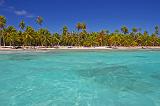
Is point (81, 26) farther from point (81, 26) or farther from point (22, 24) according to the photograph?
point (22, 24)

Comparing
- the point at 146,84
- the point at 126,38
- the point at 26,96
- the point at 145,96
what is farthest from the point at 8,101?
the point at 126,38

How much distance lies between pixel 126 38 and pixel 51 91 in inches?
3504

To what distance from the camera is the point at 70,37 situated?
303 ft

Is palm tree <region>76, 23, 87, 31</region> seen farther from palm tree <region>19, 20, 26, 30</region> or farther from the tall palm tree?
palm tree <region>19, 20, 26, 30</region>

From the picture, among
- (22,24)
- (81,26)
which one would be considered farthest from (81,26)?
(22,24)

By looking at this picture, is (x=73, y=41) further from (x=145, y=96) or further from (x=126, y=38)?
(x=145, y=96)

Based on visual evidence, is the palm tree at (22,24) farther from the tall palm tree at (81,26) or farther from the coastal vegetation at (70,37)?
the tall palm tree at (81,26)

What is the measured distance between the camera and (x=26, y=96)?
520 inches

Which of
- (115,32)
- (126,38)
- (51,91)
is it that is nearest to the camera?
(51,91)

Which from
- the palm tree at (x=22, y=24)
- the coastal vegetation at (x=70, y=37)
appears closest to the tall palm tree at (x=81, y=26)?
the coastal vegetation at (x=70, y=37)

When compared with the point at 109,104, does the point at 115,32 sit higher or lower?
higher

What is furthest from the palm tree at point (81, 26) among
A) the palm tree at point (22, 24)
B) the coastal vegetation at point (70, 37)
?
the palm tree at point (22, 24)

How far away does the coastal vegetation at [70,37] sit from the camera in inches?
3162

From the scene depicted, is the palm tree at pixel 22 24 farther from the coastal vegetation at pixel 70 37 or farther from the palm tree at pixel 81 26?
the palm tree at pixel 81 26
